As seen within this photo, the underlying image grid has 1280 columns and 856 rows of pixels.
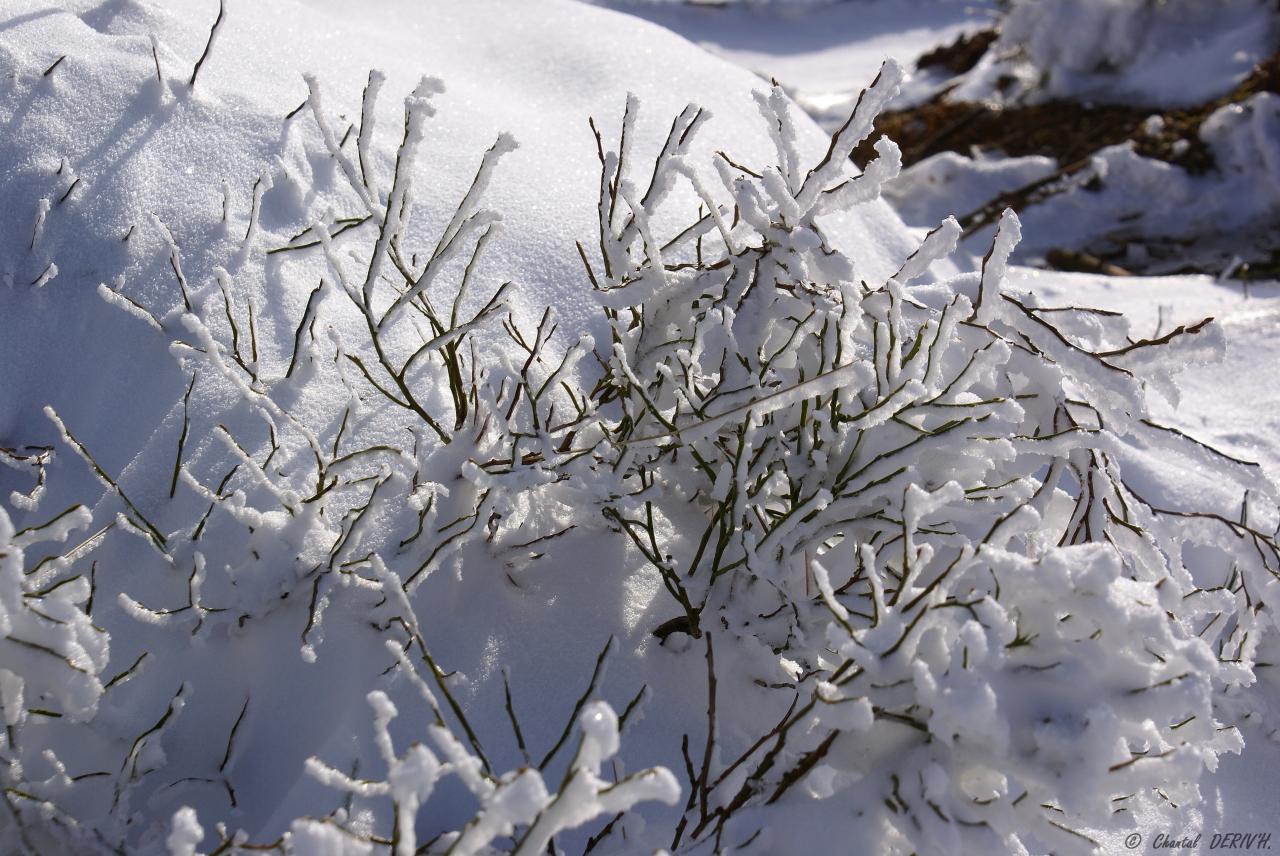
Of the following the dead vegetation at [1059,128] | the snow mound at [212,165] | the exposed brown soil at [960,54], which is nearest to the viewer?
the snow mound at [212,165]

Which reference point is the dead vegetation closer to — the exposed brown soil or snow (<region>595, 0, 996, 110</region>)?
the exposed brown soil

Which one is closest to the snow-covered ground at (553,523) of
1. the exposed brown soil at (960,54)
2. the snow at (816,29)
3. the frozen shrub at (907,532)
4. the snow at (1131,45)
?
the frozen shrub at (907,532)

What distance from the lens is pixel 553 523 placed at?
1732 millimetres

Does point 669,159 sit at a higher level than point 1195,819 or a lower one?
higher

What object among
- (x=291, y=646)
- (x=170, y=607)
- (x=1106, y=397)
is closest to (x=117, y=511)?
(x=170, y=607)

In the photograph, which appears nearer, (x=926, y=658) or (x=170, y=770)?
(x=926, y=658)

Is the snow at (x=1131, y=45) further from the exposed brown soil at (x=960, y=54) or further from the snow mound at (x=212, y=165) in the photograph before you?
the snow mound at (x=212, y=165)

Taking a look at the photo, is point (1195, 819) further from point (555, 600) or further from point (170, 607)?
point (170, 607)

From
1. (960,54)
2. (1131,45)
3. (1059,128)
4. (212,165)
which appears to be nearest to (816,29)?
(960,54)

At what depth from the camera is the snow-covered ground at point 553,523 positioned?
120 cm

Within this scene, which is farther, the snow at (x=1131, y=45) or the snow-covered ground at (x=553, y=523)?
the snow at (x=1131, y=45)

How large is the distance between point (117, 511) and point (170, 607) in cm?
19

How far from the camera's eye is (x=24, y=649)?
4.04 ft

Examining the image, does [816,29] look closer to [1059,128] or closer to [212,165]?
[1059,128]
